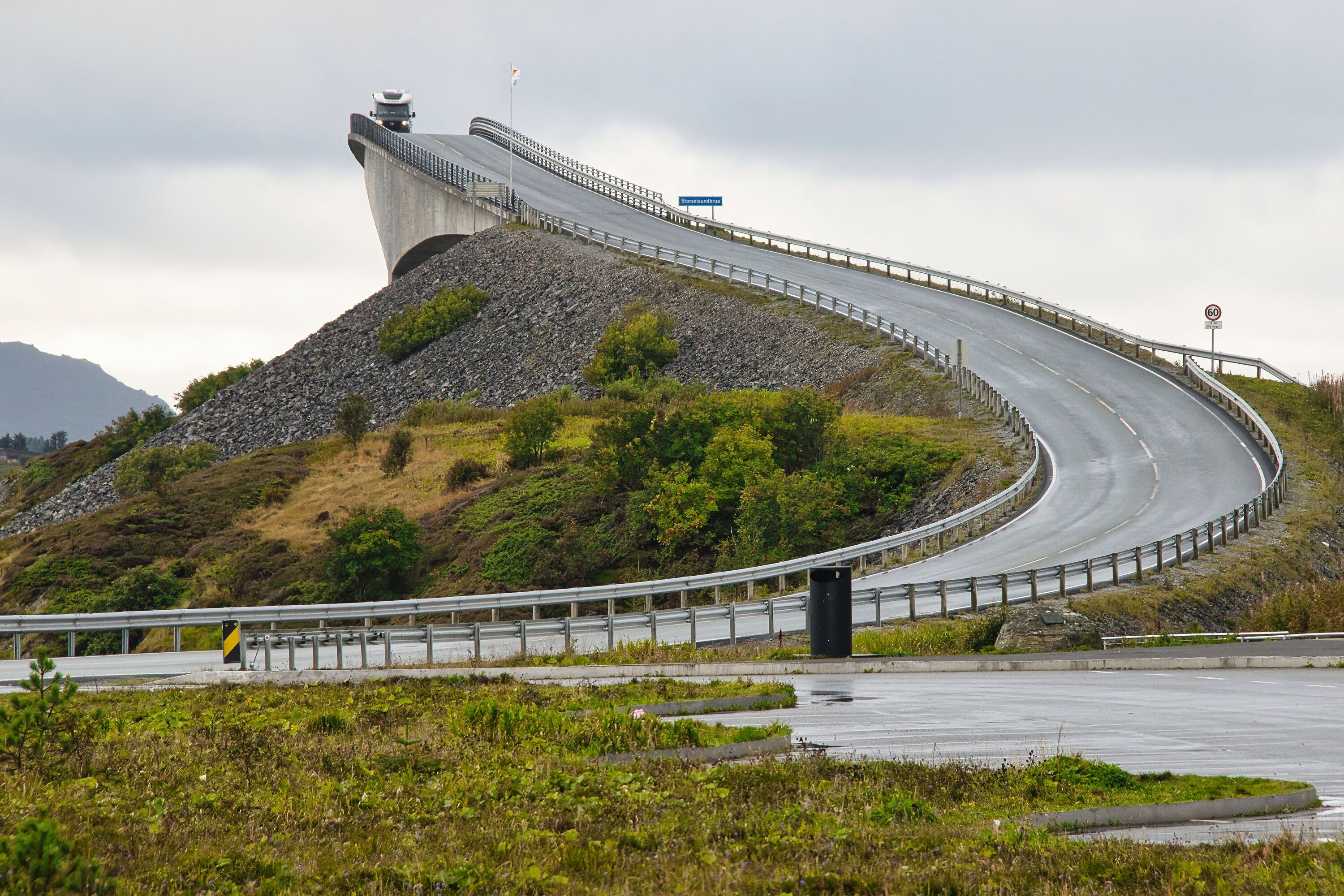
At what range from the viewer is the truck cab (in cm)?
13500

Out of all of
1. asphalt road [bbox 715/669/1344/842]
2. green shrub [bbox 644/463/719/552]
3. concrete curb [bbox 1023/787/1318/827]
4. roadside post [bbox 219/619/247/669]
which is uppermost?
green shrub [bbox 644/463/719/552]

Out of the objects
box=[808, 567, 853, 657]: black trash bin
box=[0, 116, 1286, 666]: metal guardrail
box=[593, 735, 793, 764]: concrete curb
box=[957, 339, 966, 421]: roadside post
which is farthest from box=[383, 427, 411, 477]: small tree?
box=[593, 735, 793, 764]: concrete curb

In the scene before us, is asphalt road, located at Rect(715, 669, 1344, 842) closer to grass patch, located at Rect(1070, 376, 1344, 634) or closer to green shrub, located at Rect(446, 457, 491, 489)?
grass patch, located at Rect(1070, 376, 1344, 634)

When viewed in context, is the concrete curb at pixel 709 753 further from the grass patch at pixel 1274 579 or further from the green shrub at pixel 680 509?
the green shrub at pixel 680 509

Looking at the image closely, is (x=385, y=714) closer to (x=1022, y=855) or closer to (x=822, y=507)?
(x=1022, y=855)

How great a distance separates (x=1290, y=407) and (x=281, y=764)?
46.6 metres

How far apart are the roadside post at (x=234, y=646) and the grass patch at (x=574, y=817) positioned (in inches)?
377

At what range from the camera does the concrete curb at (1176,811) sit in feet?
24.0

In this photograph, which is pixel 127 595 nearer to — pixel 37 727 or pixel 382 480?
pixel 382 480

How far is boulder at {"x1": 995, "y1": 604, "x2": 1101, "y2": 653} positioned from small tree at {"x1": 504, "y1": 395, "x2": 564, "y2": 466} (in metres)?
33.0

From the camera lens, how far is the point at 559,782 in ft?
27.5

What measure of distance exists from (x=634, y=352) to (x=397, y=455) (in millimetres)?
14394

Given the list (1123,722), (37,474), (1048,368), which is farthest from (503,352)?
(1123,722)

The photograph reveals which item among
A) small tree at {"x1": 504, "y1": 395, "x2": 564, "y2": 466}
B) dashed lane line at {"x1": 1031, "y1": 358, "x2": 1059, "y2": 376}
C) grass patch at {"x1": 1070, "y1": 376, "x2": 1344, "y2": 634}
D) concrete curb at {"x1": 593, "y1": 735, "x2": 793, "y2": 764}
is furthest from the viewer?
dashed lane line at {"x1": 1031, "y1": 358, "x2": 1059, "y2": 376}
